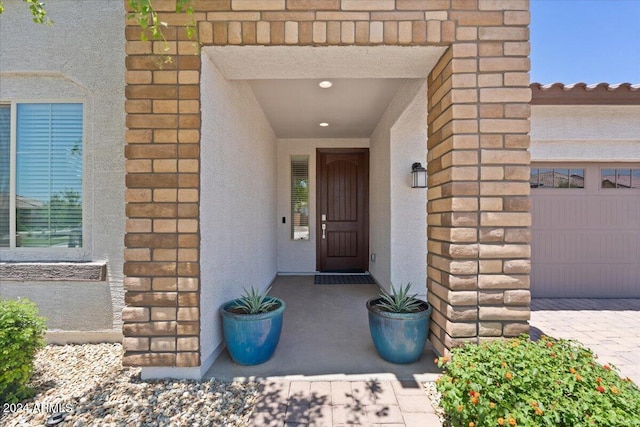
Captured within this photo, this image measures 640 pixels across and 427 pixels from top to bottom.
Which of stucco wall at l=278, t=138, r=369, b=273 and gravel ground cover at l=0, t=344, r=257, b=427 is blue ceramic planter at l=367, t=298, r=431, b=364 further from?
stucco wall at l=278, t=138, r=369, b=273

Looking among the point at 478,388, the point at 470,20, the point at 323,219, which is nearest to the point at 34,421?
the point at 478,388

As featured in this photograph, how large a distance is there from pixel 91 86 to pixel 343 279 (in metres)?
4.23

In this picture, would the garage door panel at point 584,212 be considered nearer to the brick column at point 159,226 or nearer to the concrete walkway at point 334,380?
the concrete walkway at point 334,380

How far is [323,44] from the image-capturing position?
2.08 m

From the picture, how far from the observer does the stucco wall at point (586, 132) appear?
3889mm

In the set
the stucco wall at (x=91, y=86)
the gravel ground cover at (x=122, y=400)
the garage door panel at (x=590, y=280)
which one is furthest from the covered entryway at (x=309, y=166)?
the garage door panel at (x=590, y=280)

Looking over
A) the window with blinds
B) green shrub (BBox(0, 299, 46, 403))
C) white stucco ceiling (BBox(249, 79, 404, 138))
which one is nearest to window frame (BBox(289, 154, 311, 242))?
the window with blinds

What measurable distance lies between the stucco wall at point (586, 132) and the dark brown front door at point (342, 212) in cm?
272

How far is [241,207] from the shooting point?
3.17 meters

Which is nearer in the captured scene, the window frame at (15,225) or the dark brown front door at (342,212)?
the window frame at (15,225)

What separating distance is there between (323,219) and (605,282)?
422 cm

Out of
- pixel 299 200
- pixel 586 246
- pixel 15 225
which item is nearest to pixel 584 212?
pixel 586 246

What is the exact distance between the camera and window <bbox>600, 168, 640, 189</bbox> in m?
4.03

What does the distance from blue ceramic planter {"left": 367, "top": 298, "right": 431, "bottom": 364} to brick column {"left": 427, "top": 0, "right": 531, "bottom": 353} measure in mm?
246
